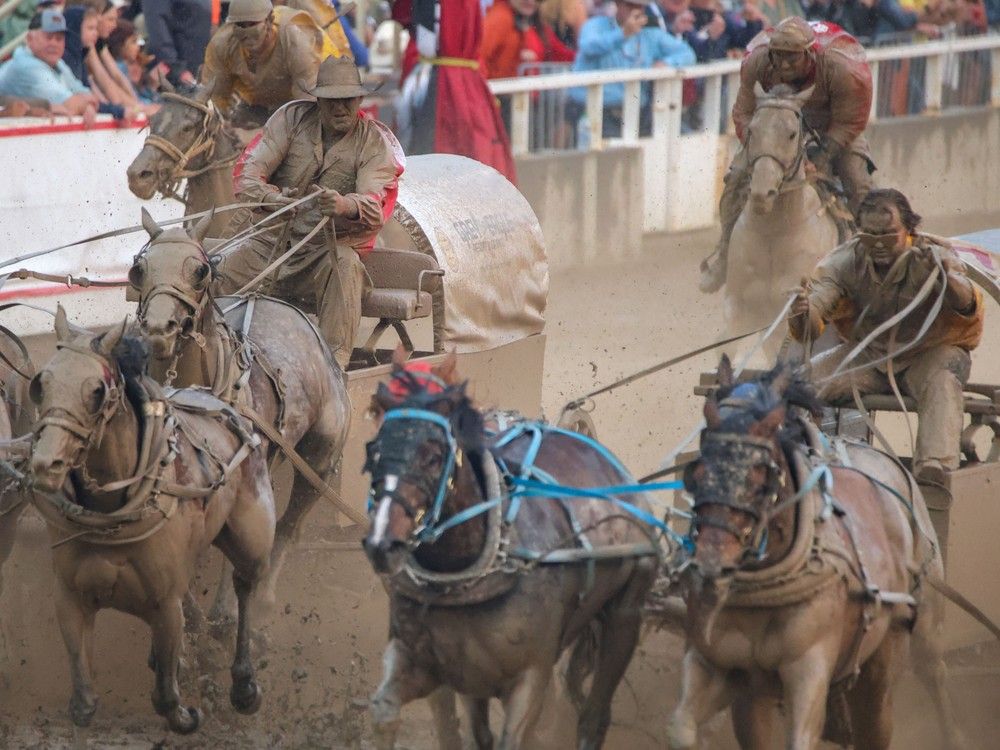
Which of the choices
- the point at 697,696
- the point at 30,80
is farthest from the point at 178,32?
the point at 697,696

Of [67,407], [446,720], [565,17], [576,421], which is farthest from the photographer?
[565,17]

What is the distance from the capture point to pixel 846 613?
5.86m

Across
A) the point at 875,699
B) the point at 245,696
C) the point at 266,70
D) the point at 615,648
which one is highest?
the point at 266,70

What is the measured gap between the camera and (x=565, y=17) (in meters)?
17.4

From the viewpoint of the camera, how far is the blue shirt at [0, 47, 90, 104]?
1309 centimetres

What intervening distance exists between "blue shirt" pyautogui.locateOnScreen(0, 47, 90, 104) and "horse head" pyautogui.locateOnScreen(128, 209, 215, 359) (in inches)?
244

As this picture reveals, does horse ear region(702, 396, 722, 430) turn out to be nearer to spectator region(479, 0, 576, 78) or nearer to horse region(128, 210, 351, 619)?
horse region(128, 210, 351, 619)

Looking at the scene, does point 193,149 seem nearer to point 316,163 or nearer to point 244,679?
point 316,163

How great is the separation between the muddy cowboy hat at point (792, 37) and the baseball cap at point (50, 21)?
5094 mm

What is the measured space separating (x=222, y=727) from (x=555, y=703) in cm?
149

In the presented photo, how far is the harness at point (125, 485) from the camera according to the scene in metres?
6.16

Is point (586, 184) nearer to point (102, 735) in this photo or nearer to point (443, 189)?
point (443, 189)

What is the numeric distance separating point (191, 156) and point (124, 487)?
3713 millimetres

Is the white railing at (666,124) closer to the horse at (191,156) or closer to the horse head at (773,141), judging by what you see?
the horse head at (773,141)
